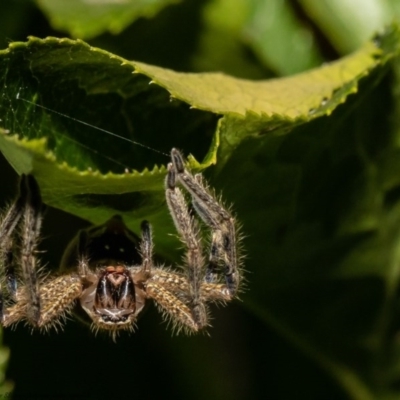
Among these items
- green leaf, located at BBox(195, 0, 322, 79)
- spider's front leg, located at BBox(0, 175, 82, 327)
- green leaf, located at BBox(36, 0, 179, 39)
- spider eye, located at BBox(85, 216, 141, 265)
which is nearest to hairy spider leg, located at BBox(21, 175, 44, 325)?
spider's front leg, located at BBox(0, 175, 82, 327)

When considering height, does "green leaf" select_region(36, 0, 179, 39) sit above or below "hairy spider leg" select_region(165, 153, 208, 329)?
above

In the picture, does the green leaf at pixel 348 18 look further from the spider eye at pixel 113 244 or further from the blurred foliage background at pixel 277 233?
the spider eye at pixel 113 244

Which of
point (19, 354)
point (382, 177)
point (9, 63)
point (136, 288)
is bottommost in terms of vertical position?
point (19, 354)

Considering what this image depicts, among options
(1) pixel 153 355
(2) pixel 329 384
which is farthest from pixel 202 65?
(2) pixel 329 384

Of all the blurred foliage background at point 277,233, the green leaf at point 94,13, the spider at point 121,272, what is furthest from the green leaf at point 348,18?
the spider at point 121,272

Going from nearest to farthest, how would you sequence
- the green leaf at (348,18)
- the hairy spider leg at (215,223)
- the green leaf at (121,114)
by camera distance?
the green leaf at (121,114) < the hairy spider leg at (215,223) < the green leaf at (348,18)

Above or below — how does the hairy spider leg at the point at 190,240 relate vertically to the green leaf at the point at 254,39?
below

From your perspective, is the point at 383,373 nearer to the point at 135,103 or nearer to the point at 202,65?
the point at 202,65

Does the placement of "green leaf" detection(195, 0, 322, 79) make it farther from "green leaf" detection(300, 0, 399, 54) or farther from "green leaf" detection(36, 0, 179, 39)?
"green leaf" detection(36, 0, 179, 39)
